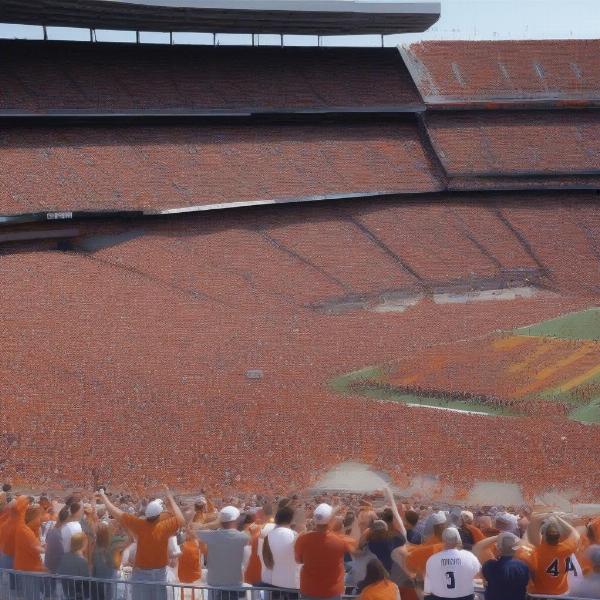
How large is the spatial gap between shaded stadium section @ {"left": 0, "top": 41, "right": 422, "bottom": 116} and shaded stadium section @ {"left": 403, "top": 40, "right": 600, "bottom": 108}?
1.46 meters

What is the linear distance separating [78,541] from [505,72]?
54.6m

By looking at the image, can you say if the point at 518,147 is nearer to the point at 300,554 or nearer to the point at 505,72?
the point at 505,72

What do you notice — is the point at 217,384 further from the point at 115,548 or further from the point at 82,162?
the point at 82,162

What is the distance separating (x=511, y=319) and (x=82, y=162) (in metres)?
20.1

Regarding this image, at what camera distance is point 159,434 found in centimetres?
2561

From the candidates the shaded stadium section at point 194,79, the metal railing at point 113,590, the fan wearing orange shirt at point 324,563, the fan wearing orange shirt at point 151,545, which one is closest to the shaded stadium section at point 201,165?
the shaded stadium section at point 194,79

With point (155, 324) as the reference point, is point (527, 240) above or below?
above

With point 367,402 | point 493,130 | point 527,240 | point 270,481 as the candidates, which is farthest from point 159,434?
point 493,130

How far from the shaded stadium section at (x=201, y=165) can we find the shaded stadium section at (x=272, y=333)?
1050 millimetres

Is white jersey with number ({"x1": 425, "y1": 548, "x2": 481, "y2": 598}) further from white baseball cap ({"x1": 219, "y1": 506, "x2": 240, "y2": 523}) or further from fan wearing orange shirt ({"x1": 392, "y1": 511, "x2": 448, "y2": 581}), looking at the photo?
white baseball cap ({"x1": 219, "y1": 506, "x2": 240, "y2": 523})

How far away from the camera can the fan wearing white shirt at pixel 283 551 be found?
10.4 meters

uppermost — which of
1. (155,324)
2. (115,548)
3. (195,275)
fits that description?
(195,275)

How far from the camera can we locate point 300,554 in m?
9.88

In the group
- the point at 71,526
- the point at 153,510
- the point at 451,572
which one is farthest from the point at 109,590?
the point at 451,572
